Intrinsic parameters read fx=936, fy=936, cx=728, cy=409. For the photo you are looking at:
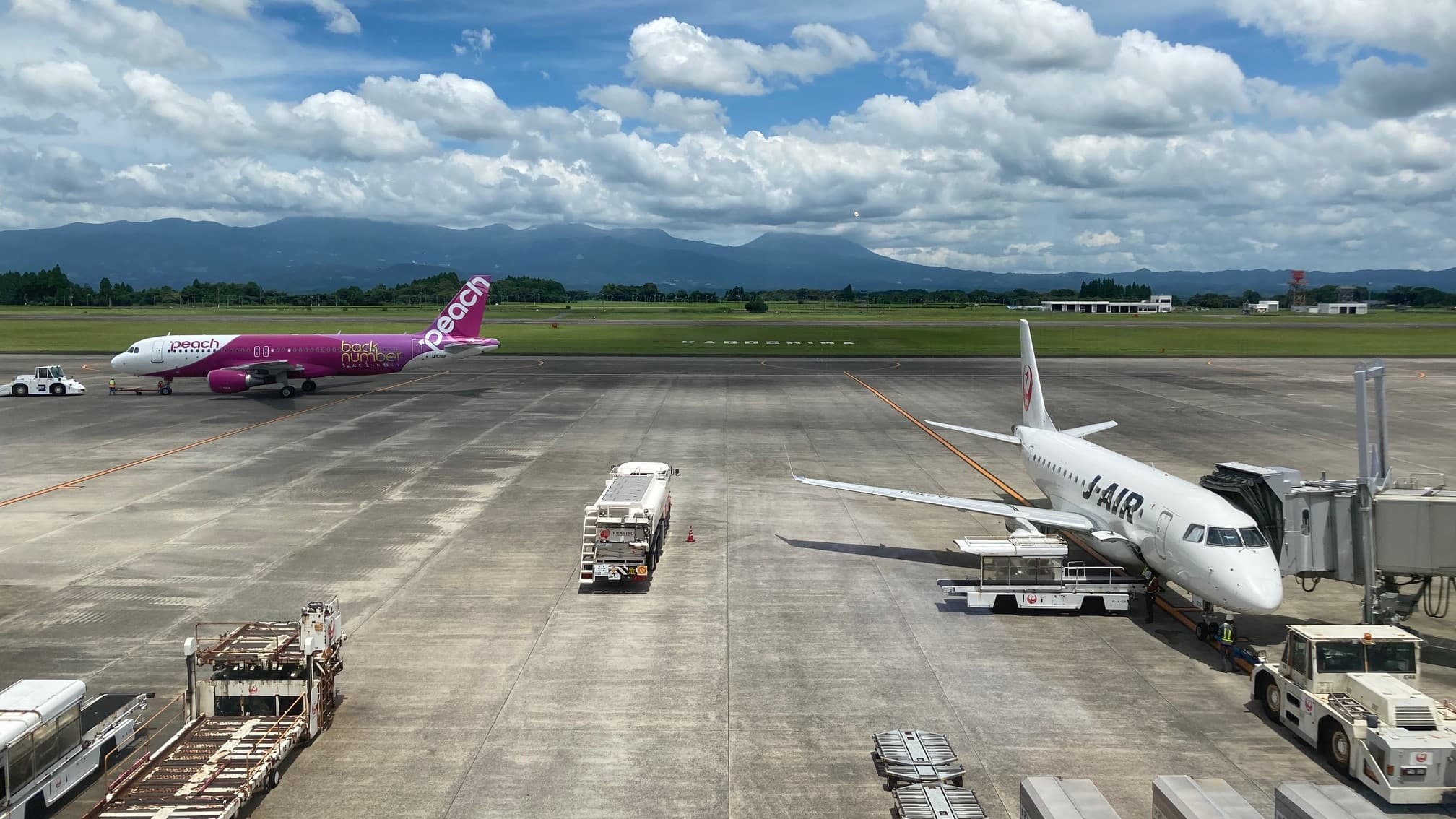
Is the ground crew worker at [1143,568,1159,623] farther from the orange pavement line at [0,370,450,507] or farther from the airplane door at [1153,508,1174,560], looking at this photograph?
the orange pavement line at [0,370,450,507]

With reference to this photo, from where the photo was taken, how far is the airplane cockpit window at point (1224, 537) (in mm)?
21836

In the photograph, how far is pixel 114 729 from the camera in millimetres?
16625

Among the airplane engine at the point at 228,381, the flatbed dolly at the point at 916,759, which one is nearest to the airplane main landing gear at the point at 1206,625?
the flatbed dolly at the point at 916,759

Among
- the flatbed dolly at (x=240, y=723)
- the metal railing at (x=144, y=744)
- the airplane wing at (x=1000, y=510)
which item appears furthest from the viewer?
the airplane wing at (x=1000, y=510)

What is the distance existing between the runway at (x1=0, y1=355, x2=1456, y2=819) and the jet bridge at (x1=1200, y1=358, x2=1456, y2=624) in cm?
243

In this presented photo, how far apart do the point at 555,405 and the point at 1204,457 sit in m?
41.6

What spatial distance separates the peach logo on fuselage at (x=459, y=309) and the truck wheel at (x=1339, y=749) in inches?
2586

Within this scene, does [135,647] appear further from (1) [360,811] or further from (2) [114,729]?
(1) [360,811]

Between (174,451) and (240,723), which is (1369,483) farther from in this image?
(174,451)

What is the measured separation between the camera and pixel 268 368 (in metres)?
71.3

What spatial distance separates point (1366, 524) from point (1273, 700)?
20.5ft

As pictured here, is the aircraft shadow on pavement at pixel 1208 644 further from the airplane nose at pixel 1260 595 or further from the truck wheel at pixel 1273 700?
the truck wheel at pixel 1273 700

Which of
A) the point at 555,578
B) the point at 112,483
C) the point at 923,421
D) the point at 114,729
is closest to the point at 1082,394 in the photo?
the point at 923,421

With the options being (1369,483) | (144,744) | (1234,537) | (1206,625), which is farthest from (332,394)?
(1369,483)
